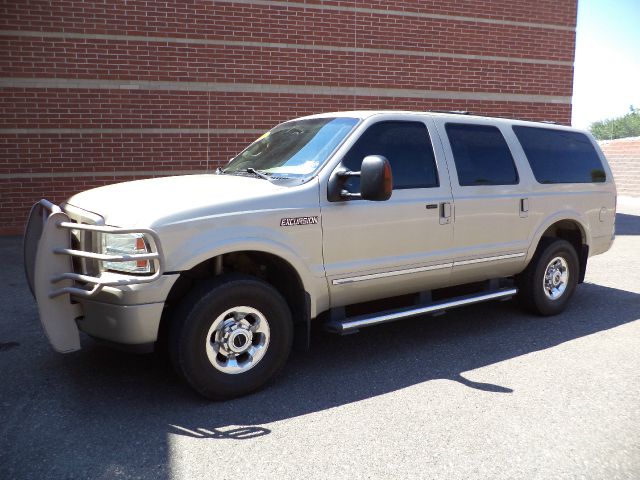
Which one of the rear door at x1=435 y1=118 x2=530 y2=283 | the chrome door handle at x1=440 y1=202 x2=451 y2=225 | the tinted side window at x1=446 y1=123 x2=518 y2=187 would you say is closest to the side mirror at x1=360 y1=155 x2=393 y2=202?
the chrome door handle at x1=440 y1=202 x2=451 y2=225

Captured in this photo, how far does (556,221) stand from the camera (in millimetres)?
5895

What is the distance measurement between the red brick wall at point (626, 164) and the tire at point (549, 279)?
17.8m

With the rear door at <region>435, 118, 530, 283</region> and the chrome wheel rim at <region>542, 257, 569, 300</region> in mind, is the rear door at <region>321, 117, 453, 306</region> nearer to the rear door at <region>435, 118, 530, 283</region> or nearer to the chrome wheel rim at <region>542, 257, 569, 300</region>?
the rear door at <region>435, 118, 530, 283</region>

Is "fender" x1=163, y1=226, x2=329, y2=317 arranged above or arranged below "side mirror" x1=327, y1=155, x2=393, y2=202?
below

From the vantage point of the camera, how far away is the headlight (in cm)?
355

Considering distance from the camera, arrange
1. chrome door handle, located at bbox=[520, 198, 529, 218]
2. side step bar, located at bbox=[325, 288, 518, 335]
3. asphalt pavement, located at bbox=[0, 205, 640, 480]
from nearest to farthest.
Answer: asphalt pavement, located at bbox=[0, 205, 640, 480] → side step bar, located at bbox=[325, 288, 518, 335] → chrome door handle, located at bbox=[520, 198, 529, 218]

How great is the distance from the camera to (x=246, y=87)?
36.5 ft

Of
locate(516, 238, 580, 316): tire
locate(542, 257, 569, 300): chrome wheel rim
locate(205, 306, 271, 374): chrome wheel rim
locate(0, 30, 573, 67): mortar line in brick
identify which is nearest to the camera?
locate(205, 306, 271, 374): chrome wheel rim

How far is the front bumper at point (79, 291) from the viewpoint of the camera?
3.52m

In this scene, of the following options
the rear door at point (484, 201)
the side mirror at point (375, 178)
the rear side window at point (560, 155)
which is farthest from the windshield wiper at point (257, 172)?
the rear side window at point (560, 155)

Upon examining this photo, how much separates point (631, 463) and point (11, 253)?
8.62m

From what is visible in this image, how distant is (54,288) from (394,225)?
2437 mm

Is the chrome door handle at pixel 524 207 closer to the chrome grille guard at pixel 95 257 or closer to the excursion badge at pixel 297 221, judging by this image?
Result: the excursion badge at pixel 297 221

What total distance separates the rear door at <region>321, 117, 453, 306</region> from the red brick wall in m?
19.6
